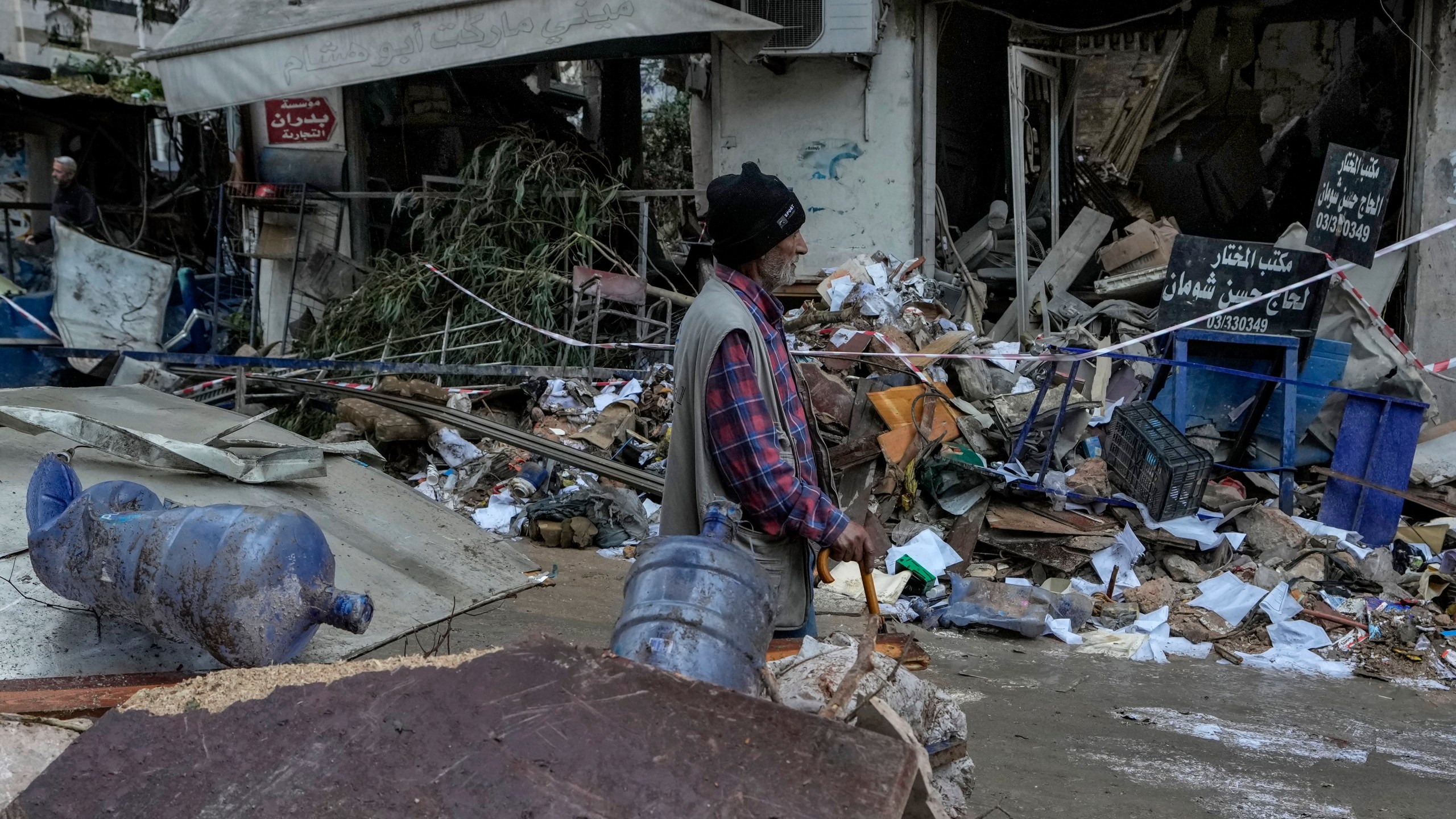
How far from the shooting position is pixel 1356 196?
668 cm

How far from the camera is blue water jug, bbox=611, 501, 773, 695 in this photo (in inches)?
77.1

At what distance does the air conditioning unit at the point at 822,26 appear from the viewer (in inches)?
328

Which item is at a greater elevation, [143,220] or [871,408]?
[143,220]

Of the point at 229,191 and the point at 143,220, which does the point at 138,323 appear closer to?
the point at 229,191

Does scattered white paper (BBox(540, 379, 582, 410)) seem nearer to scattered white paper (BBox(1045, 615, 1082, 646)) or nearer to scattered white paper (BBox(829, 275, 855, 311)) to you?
scattered white paper (BBox(829, 275, 855, 311))

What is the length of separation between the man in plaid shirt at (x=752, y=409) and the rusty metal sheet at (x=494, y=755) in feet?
2.70

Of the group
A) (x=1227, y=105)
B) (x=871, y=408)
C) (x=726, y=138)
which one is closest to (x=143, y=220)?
(x=726, y=138)

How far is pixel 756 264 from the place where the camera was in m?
2.68

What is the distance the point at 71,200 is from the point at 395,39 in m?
6.32

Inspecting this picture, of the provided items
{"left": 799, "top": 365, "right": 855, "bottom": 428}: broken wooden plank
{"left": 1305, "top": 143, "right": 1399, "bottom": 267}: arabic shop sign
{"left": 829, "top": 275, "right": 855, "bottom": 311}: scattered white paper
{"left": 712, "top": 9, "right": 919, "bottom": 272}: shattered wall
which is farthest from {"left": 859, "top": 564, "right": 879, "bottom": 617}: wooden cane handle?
{"left": 712, "top": 9, "right": 919, "bottom": 272}: shattered wall

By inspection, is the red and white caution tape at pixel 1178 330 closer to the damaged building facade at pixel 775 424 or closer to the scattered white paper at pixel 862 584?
the damaged building facade at pixel 775 424

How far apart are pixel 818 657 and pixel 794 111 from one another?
24.2 ft

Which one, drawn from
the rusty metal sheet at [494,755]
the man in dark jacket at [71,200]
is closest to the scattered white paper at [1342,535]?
the rusty metal sheet at [494,755]

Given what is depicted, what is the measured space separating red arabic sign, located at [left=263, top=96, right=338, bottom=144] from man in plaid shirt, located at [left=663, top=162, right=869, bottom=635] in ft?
28.7
